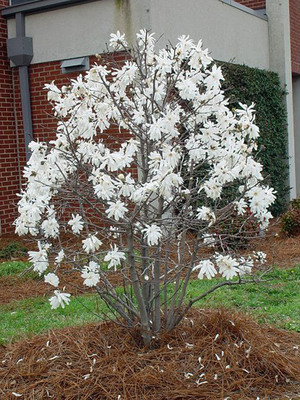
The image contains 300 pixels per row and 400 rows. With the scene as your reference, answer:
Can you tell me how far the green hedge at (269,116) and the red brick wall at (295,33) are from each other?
1.41 meters

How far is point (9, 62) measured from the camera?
10242 millimetres

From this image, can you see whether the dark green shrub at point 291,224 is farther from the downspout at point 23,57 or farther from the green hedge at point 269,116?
the downspout at point 23,57

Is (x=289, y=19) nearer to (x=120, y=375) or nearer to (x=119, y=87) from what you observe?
(x=119, y=87)

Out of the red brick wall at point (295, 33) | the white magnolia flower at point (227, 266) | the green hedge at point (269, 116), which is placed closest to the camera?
the white magnolia flower at point (227, 266)

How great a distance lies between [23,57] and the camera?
9844 mm

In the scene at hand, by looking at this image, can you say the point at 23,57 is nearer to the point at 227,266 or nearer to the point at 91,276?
the point at 91,276

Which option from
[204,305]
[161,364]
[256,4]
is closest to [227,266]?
[161,364]

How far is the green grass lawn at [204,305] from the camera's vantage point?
→ 18.0ft

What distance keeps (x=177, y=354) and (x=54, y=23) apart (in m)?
6.98

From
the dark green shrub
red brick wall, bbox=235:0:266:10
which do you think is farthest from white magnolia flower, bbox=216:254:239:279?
red brick wall, bbox=235:0:266:10

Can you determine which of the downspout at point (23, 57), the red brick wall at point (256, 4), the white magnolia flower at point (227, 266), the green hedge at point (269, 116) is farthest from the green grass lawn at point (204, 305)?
the red brick wall at point (256, 4)

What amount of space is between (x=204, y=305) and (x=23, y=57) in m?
5.79

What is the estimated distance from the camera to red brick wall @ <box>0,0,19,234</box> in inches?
396

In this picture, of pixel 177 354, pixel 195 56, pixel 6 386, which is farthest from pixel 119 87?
pixel 6 386
